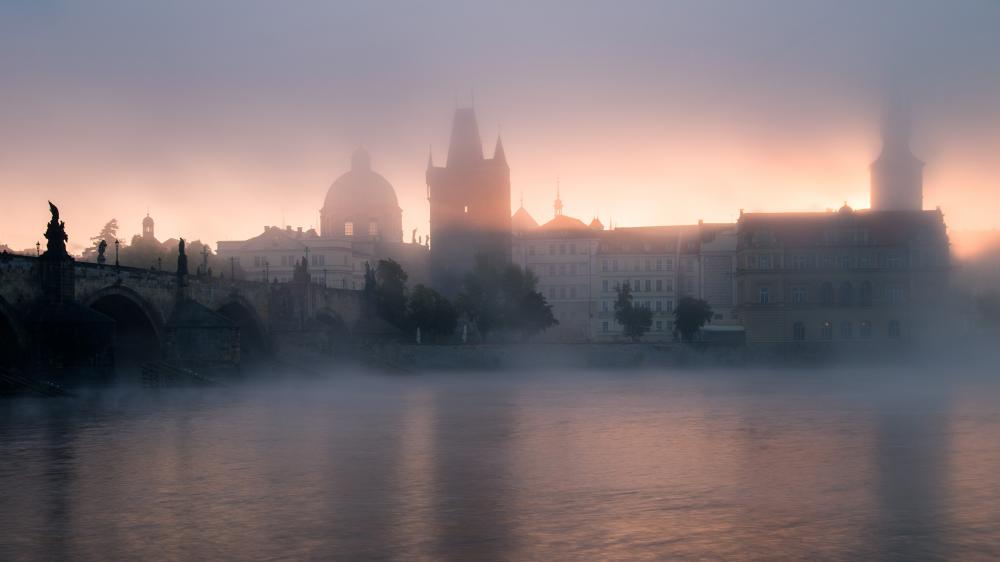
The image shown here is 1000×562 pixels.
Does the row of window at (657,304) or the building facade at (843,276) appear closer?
the building facade at (843,276)

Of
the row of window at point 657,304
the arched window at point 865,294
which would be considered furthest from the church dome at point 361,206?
the arched window at point 865,294

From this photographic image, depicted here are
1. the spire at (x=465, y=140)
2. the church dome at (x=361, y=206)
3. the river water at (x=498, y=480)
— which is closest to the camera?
the river water at (x=498, y=480)

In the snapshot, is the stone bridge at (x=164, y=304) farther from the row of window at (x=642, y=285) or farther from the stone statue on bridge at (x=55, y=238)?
the row of window at (x=642, y=285)

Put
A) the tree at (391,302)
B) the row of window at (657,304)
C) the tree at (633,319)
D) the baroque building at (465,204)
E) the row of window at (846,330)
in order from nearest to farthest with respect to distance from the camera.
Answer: the tree at (391,302), the row of window at (846,330), the tree at (633,319), the row of window at (657,304), the baroque building at (465,204)

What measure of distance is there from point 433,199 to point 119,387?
105 metres

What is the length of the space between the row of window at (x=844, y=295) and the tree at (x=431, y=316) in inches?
1108

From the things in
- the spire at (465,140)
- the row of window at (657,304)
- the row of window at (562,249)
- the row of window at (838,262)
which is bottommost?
the row of window at (657,304)

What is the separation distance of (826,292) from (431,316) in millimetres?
35439

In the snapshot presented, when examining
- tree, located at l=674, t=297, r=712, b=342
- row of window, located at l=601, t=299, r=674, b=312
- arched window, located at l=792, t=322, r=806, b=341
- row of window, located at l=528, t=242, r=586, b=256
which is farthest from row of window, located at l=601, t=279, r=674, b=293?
arched window, located at l=792, t=322, r=806, b=341

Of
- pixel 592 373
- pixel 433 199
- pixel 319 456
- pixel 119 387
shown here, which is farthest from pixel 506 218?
pixel 319 456

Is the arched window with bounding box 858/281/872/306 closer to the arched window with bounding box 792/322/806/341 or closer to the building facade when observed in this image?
the building facade

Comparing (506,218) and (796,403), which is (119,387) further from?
(506,218)

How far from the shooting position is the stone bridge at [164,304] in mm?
49062

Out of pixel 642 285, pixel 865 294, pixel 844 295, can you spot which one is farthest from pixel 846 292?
pixel 642 285
